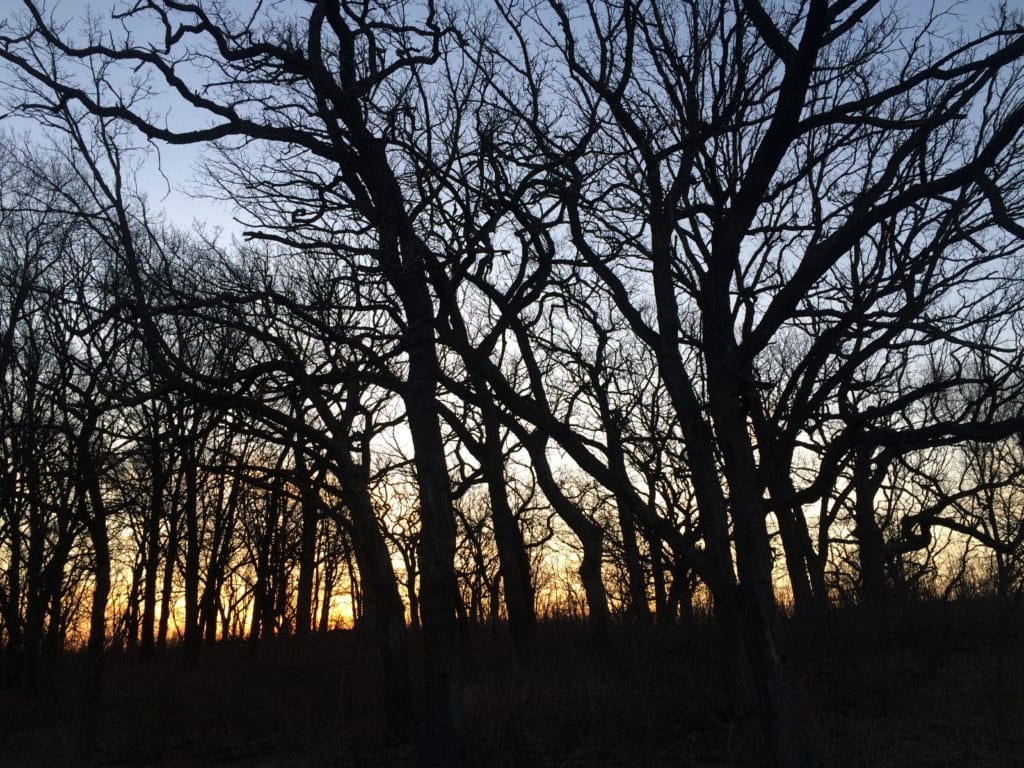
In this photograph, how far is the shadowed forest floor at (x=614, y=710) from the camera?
9.77 metres

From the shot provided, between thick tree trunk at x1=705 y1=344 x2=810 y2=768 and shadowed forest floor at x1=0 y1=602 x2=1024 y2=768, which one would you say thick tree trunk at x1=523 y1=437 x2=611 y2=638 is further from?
thick tree trunk at x1=705 y1=344 x2=810 y2=768

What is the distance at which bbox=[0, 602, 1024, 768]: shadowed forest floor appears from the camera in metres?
9.77

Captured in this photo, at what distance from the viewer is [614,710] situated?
11133 mm

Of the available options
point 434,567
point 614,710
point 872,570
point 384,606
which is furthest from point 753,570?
point 872,570

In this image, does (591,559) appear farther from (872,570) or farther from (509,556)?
(872,570)

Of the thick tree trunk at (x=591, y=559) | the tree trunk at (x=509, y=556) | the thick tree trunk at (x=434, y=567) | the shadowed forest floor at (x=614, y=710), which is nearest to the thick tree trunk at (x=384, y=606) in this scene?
the shadowed forest floor at (x=614, y=710)

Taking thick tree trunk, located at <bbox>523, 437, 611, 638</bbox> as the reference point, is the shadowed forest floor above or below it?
below

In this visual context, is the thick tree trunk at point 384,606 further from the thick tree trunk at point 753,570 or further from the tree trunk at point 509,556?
the thick tree trunk at point 753,570

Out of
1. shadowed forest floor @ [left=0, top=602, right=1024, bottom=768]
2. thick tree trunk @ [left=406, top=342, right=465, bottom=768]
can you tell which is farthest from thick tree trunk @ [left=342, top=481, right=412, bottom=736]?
thick tree trunk @ [left=406, top=342, right=465, bottom=768]

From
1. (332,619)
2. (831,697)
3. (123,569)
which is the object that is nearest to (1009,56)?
(831,697)

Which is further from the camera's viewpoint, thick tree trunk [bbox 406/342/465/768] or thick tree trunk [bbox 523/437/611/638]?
thick tree trunk [bbox 523/437/611/638]

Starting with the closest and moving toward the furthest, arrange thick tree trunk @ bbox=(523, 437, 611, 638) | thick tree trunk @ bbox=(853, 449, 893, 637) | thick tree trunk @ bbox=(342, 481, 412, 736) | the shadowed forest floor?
the shadowed forest floor, thick tree trunk @ bbox=(342, 481, 412, 736), thick tree trunk @ bbox=(853, 449, 893, 637), thick tree trunk @ bbox=(523, 437, 611, 638)

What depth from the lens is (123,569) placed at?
89.7ft

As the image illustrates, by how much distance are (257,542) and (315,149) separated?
17414 mm
